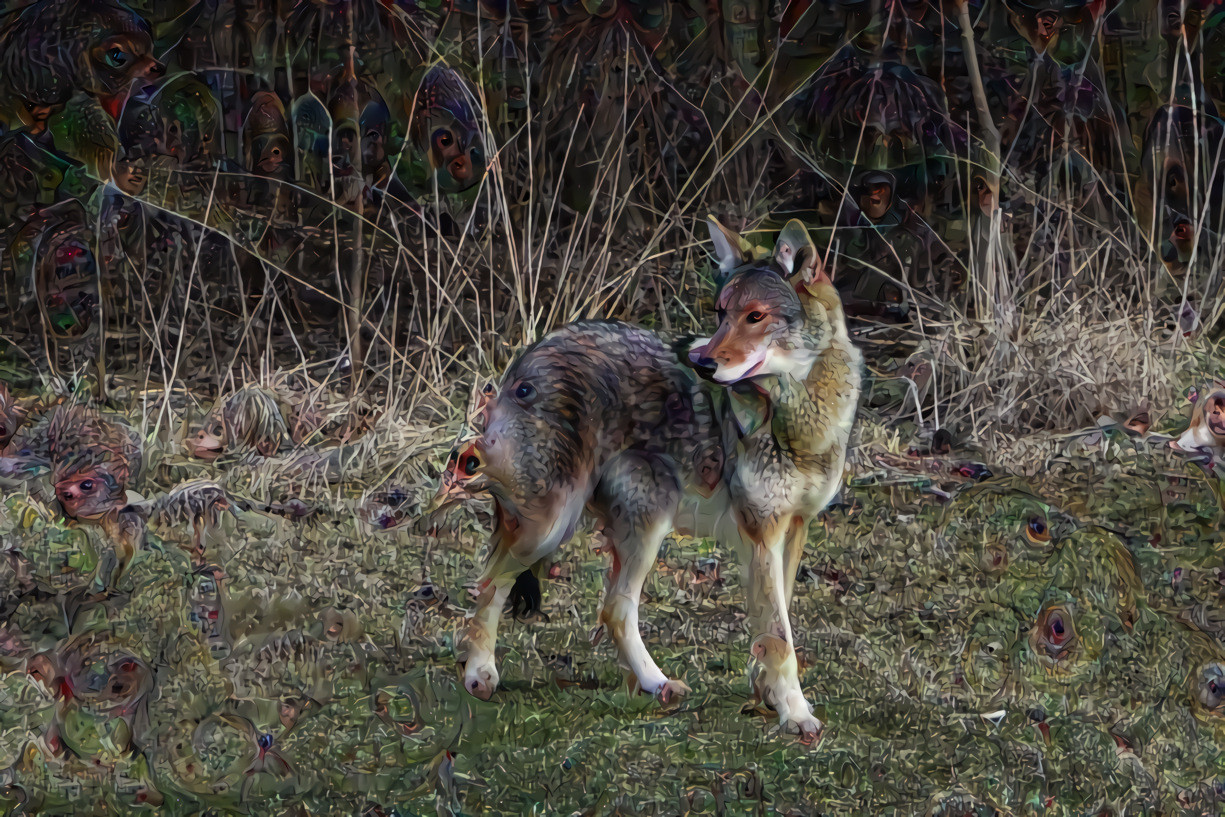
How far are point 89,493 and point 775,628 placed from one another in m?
2.54

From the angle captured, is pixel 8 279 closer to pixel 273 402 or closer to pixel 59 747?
pixel 273 402

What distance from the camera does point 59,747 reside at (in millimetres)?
3695

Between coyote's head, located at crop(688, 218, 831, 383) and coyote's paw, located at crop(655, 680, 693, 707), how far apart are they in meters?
0.97

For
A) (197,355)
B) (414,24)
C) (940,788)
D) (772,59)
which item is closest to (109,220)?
(197,355)

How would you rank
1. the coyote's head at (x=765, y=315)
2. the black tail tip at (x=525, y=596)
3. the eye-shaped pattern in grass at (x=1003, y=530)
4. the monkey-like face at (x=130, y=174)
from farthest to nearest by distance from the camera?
the monkey-like face at (x=130, y=174) → the eye-shaped pattern in grass at (x=1003, y=530) → the black tail tip at (x=525, y=596) → the coyote's head at (x=765, y=315)

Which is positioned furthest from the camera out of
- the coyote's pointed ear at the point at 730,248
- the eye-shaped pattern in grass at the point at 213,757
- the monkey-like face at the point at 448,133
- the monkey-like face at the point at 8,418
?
the monkey-like face at the point at 448,133

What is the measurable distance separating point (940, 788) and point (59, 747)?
2410mm

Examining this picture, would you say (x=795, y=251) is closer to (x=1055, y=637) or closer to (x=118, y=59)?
(x=1055, y=637)

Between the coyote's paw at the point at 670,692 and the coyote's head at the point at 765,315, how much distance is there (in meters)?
0.97

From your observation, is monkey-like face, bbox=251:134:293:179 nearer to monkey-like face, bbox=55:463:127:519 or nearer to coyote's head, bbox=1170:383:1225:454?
monkey-like face, bbox=55:463:127:519

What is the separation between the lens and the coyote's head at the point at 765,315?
3.77 m

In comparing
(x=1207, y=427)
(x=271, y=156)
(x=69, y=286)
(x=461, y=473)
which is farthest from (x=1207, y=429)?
(x=69, y=286)

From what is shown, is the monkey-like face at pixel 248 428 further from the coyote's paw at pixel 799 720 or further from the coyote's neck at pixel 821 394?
the coyote's paw at pixel 799 720

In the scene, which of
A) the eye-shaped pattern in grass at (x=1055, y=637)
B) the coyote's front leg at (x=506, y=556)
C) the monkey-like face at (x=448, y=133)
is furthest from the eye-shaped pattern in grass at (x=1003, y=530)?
the monkey-like face at (x=448, y=133)
